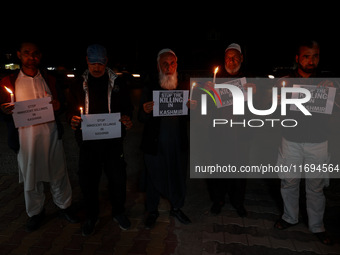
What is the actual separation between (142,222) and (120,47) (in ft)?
93.6

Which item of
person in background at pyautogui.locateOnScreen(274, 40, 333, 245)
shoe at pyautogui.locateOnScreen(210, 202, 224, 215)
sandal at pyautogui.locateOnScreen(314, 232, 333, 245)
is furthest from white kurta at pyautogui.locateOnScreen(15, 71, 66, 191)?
sandal at pyautogui.locateOnScreen(314, 232, 333, 245)

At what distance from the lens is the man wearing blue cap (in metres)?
3.21

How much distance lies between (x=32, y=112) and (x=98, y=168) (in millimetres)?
1035

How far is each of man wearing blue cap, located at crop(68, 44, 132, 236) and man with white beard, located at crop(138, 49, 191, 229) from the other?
1.00 ft

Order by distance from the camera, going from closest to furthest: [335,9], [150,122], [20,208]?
[150,122] < [20,208] < [335,9]

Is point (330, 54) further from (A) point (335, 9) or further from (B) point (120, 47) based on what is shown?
(B) point (120, 47)

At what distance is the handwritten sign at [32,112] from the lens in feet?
10.4

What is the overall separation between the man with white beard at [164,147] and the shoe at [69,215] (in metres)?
1.00

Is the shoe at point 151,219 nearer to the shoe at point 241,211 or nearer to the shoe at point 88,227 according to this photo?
the shoe at point 88,227

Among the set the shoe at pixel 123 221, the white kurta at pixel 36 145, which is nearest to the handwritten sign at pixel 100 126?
the white kurta at pixel 36 145

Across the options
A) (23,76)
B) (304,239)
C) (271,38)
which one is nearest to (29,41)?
(23,76)

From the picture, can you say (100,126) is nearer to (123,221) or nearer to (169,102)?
(169,102)

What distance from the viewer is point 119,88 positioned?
3.35 metres

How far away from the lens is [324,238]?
10.9 ft
